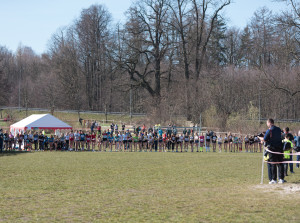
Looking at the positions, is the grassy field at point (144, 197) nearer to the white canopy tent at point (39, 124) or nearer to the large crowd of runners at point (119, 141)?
the large crowd of runners at point (119, 141)

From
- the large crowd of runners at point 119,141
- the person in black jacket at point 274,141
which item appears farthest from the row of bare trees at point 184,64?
the person in black jacket at point 274,141

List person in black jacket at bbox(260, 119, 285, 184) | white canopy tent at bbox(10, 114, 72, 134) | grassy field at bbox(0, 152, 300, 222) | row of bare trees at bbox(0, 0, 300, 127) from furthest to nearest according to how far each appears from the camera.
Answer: row of bare trees at bbox(0, 0, 300, 127) < white canopy tent at bbox(10, 114, 72, 134) < person in black jacket at bbox(260, 119, 285, 184) < grassy field at bbox(0, 152, 300, 222)

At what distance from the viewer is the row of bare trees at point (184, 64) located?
44.7m

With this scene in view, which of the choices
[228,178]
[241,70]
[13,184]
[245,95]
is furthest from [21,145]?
[241,70]

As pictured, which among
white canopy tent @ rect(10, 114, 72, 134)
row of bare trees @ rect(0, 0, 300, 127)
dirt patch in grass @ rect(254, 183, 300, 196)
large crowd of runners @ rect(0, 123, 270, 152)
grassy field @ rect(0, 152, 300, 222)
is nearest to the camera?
grassy field @ rect(0, 152, 300, 222)

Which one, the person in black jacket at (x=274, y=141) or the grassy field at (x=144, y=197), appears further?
the person in black jacket at (x=274, y=141)

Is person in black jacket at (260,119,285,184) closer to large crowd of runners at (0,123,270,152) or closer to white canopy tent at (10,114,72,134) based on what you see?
large crowd of runners at (0,123,270,152)

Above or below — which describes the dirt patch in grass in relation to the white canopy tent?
below

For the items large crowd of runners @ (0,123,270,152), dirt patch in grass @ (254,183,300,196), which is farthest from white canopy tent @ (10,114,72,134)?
dirt patch in grass @ (254,183,300,196)

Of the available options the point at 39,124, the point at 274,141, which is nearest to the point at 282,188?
the point at 274,141

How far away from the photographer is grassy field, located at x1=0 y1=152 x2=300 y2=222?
327 inches

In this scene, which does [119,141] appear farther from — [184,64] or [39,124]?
[184,64]

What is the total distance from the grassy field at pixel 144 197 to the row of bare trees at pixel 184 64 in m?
23.8

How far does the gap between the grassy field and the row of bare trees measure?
938 inches
